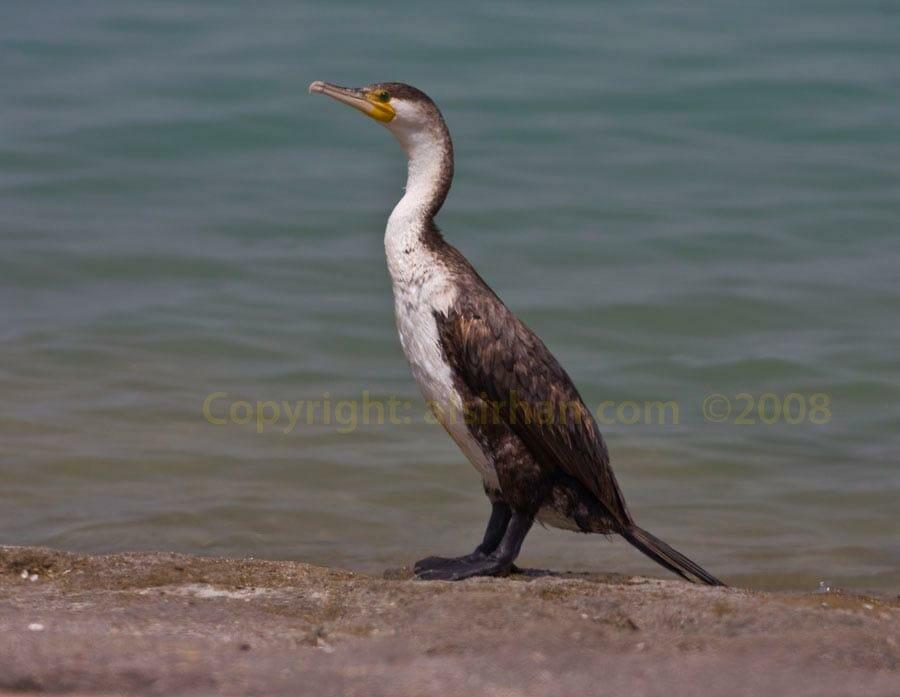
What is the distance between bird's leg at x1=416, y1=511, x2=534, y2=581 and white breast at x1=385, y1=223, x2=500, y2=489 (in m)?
0.15

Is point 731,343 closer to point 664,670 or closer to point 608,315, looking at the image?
point 608,315

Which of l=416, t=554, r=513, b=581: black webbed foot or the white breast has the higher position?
the white breast

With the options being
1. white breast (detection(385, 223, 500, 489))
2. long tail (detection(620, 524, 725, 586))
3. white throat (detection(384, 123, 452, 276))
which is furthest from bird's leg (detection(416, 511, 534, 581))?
white throat (detection(384, 123, 452, 276))

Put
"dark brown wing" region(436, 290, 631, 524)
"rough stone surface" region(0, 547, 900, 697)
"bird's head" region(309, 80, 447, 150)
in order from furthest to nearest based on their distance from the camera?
"bird's head" region(309, 80, 447, 150) < "dark brown wing" region(436, 290, 631, 524) < "rough stone surface" region(0, 547, 900, 697)

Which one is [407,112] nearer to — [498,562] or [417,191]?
[417,191]

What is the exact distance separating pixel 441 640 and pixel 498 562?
1144 mm

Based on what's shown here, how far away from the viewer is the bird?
202 inches

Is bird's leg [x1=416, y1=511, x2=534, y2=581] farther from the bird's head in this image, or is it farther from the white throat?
the bird's head

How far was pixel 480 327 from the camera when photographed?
5.10 m

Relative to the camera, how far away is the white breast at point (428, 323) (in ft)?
16.9

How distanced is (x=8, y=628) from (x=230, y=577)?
0.97 m

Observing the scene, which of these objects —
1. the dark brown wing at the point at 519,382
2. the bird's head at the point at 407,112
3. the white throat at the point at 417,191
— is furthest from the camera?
the bird's head at the point at 407,112

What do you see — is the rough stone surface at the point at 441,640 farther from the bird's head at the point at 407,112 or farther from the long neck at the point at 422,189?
the bird's head at the point at 407,112

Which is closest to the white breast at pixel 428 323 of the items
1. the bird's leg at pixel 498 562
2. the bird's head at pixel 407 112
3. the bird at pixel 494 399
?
the bird at pixel 494 399
